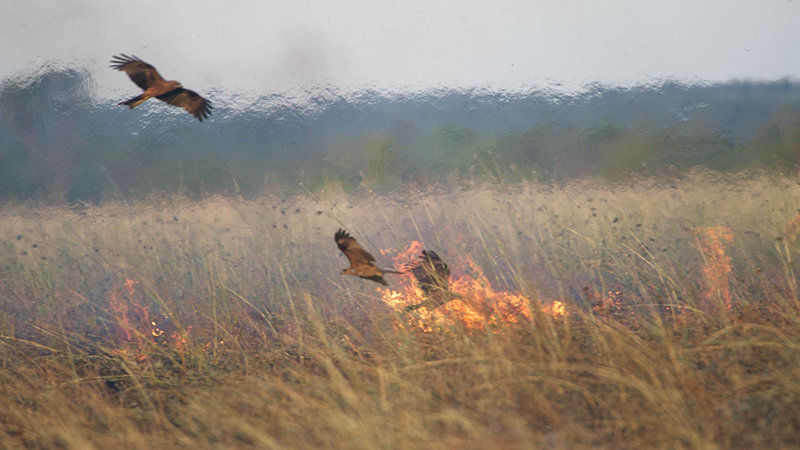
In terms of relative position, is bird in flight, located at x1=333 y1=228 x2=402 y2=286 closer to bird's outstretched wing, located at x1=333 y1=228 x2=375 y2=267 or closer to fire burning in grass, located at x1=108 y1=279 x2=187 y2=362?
bird's outstretched wing, located at x1=333 y1=228 x2=375 y2=267

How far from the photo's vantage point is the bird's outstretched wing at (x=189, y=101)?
4.17 metres

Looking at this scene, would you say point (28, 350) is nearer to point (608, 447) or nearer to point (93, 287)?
point (93, 287)

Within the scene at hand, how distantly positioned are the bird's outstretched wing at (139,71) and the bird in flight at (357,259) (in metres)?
1.65

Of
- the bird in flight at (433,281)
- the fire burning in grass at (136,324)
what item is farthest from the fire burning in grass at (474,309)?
the fire burning in grass at (136,324)

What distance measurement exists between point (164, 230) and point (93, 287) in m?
0.90

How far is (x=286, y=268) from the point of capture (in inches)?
207

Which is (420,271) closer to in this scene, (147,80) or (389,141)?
(147,80)

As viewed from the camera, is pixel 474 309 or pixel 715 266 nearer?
pixel 474 309

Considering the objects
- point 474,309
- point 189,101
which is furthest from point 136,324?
point 474,309

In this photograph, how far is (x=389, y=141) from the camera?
8398 mm

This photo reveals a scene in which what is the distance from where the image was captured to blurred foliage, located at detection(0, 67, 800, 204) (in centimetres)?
721

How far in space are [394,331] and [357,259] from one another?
500 mm

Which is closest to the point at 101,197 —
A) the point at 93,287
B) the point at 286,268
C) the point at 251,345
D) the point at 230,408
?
the point at 93,287

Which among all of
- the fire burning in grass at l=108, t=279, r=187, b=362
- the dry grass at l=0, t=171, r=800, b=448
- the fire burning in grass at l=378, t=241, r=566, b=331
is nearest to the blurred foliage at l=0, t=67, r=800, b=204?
the dry grass at l=0, t=171, r=800, b=448
